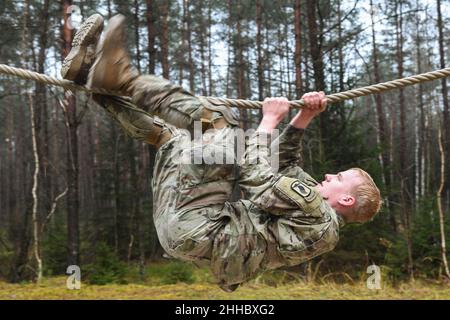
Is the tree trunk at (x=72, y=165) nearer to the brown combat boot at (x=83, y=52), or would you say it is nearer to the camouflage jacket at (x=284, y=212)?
the brown combat boot at (x=83, y=52)

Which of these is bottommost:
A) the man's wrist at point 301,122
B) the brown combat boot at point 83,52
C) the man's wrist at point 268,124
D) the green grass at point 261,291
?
the green grass at point 261,291

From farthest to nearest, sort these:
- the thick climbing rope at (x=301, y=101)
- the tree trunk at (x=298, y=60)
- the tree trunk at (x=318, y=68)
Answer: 1. the tree trunk at (x=298, y=60)
2. the tree trunk at (x=318, y=68)
3. the thick climbing rope at (x=301, y=101)

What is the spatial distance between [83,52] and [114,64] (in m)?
0.24

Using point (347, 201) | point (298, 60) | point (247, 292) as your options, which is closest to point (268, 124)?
point (347, 201)

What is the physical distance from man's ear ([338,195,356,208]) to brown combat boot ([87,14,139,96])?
→ 3.91 ft

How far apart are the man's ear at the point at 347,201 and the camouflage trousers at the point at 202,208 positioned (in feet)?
1.41

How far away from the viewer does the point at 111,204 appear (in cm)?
1522

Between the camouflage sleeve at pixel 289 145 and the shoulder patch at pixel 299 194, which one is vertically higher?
the camouflage sleeve at pixel 289 145

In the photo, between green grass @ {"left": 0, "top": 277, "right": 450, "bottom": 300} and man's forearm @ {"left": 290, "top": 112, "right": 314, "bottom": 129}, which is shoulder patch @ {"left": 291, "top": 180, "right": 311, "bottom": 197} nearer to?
man's forearm @ {"left": 290, "top": 112, "right": 314, "bottom": 129}

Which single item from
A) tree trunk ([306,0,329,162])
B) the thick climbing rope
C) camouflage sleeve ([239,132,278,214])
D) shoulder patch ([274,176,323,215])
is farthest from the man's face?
tree trunk ([306,0,329,162])

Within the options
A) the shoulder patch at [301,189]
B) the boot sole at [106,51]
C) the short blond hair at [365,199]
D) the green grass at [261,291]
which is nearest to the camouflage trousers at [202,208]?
the shoulder patch at [301,189]

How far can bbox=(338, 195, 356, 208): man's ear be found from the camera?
2311 millimetres

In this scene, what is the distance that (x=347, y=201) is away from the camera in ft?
7.59

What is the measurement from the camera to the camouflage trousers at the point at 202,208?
214 centimetres
